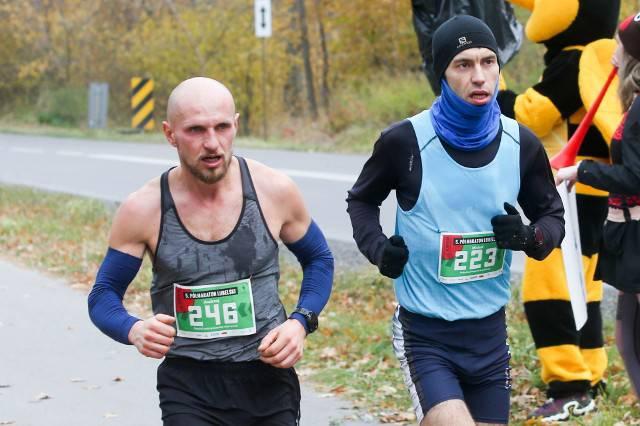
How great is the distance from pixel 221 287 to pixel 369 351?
382 centimetres

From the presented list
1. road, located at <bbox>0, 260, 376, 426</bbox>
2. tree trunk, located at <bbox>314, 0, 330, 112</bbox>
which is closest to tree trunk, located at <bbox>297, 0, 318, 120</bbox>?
tree trunk, located at <bbox>314, 0, 330, 112</bbox>

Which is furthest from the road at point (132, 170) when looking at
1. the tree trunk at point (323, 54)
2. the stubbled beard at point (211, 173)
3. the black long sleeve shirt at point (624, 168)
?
the tree trunk at point (323, 54)

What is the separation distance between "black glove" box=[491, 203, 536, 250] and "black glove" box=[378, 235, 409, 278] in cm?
31

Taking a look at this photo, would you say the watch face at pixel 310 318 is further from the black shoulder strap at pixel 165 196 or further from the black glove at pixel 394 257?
the black shoulder strap at pixel 165 196

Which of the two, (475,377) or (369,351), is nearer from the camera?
(475,377)

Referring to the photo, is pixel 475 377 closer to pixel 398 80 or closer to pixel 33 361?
pixel 33 361

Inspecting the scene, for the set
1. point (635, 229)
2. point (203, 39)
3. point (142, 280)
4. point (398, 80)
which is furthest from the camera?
point (203, 39)

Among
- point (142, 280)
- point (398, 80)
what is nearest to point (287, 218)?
point (142, 280)

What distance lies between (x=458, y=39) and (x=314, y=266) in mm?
924

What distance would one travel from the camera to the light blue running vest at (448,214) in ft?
13.9

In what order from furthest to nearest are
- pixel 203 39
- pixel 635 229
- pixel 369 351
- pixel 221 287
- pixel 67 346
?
pixel 203 39 → pixel 67 346 → pixel 369 351 → pixel 635 229 → pixel 221 287

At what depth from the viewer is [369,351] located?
25.5ft

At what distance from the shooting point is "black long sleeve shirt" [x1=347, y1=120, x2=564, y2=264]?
427 cm

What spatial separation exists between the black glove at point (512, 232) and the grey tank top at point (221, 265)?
753mm
